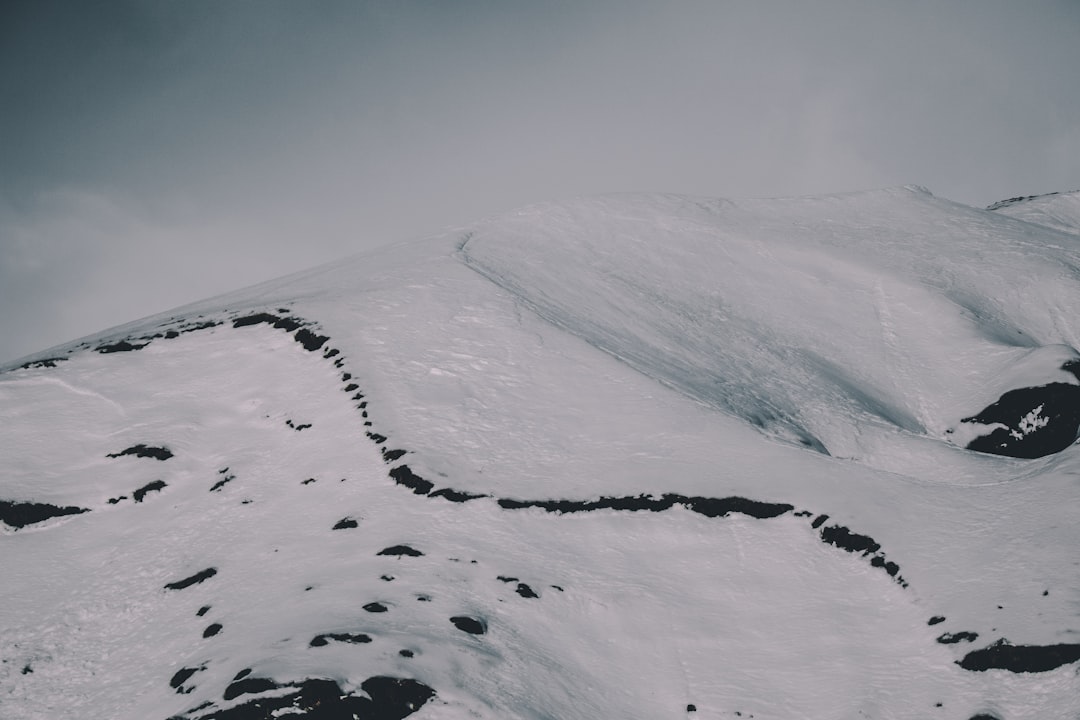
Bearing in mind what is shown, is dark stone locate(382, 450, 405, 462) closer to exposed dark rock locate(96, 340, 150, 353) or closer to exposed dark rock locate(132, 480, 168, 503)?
exposed dark rock locate(132, 480, 168, 503)

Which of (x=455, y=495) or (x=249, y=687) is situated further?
(x=455, y=495)

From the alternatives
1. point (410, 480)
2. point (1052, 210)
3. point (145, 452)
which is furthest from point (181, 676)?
point (1052, 210)

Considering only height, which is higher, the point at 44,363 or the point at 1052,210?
the point at 44,363

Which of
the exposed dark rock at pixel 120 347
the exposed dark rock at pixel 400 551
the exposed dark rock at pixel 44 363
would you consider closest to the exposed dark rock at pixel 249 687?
the exposed dark rock at pixel 400 551

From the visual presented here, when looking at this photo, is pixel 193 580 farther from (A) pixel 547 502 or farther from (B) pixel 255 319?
(B) pixel 255 319

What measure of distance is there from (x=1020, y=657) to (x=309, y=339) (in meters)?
28.8

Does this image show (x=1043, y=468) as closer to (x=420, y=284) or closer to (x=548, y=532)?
(x=548, y=532)

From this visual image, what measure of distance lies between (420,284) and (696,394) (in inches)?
660

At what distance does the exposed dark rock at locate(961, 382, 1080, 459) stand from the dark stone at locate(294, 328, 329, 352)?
29761 mm

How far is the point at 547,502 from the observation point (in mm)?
24344

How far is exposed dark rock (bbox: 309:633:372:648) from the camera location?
1645 cm

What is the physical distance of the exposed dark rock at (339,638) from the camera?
16453 mm

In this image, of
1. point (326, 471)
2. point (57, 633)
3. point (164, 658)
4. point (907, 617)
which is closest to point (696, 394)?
point (907, 617)

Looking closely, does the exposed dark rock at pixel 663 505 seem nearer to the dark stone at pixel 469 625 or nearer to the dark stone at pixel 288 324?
the dark stone at pixel 469 625
